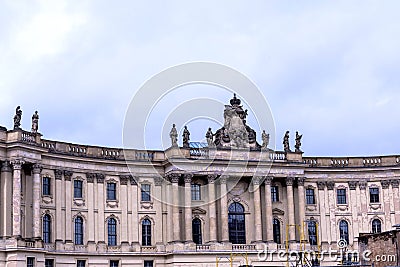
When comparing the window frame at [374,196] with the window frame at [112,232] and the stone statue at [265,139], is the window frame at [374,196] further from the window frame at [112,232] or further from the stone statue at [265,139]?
the window frame at [112,232]

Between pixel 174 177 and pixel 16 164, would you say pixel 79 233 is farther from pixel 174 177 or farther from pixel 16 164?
pixel 174 177

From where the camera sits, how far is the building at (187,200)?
63.7 meters

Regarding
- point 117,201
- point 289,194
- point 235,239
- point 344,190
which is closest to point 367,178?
point 344,190

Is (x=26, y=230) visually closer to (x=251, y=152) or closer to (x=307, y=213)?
(x=251, y=152)

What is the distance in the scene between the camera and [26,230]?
6272cm

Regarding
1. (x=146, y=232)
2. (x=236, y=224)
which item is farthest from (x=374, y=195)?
(x=146, y=232)

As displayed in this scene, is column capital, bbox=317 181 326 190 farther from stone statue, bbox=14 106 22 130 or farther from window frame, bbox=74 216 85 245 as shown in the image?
stone statue, bbox=14 106 22 130

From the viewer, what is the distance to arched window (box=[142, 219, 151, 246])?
71.4 m

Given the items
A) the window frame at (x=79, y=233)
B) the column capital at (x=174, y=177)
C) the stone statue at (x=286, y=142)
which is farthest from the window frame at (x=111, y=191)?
the stone statue at (x=286, y=142)

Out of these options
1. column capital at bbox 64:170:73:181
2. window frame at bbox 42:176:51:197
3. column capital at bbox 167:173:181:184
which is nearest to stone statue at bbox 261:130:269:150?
column capital at bbox 167:173:181:184

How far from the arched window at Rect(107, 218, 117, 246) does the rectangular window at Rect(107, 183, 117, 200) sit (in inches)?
80.7

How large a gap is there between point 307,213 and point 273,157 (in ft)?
22.8

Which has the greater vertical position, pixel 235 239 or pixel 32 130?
pixel 32 130

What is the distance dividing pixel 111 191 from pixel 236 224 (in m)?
12.6
